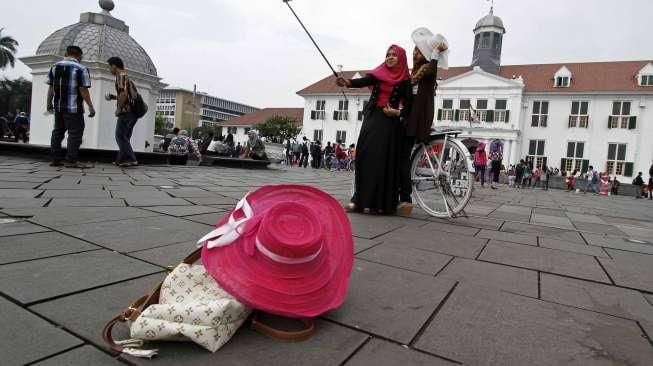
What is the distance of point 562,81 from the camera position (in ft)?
119

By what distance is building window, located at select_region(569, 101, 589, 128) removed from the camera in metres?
34.4

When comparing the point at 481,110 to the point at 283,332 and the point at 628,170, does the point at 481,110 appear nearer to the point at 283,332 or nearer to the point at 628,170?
the point at 628,170

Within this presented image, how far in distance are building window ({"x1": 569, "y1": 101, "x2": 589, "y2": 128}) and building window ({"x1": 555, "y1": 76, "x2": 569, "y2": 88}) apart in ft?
6.63

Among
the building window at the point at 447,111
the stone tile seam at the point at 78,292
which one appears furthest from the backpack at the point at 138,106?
the building window at the point at 447,111

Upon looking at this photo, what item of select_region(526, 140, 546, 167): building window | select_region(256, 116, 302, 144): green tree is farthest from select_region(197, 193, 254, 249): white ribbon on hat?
select_region(256, 116, 302, 144): green tree

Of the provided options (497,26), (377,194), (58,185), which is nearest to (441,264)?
Result: (377,194)

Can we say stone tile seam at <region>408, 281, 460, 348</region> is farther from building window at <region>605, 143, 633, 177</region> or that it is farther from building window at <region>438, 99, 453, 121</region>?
building window at <region>438, 99, 453, 121</region>

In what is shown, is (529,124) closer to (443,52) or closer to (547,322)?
(443,52)

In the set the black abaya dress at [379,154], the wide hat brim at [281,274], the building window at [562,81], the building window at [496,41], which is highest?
the building window at [496,41]

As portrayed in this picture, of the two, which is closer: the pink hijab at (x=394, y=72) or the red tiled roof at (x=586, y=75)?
the pink hijab at (x=394, y=72)

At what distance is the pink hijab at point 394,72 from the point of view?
4199mm

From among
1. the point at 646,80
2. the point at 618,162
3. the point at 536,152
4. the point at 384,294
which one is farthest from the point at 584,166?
the point at 384,294

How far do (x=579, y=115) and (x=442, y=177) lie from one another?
36.5 m

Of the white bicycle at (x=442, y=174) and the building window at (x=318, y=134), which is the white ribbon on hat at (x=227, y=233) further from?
the building window at (x=318, y=134)
